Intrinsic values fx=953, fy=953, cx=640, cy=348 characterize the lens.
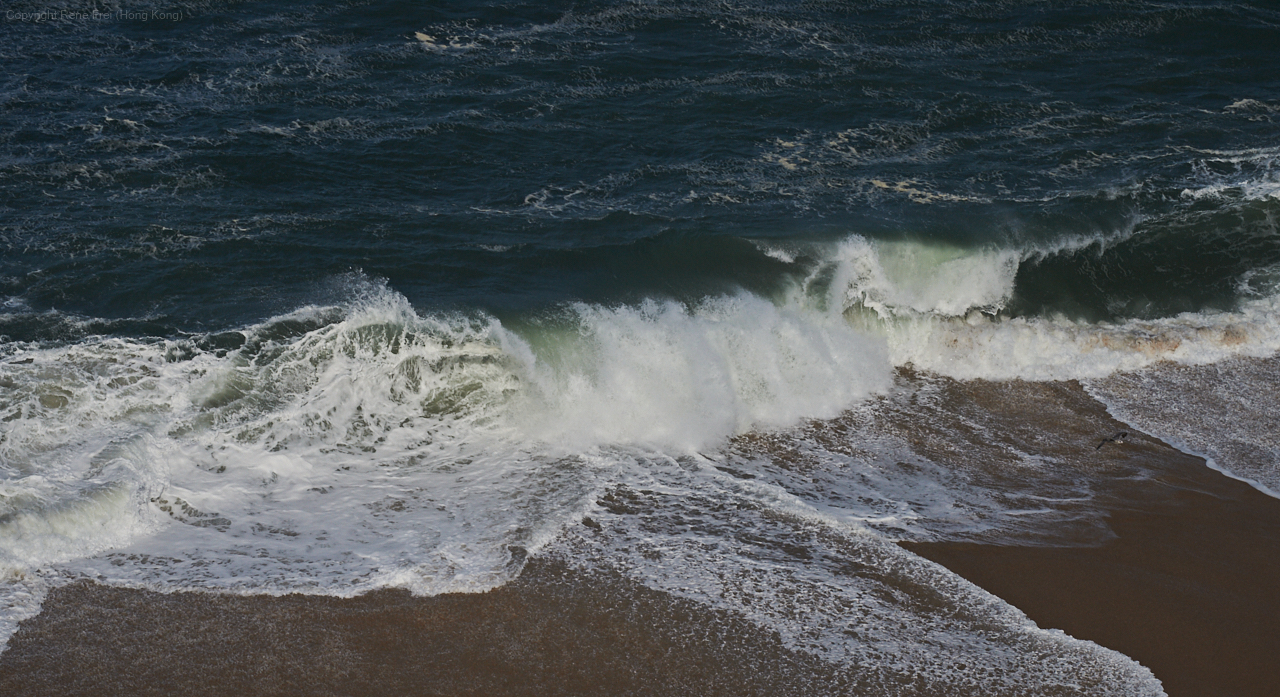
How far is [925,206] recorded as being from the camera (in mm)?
11625

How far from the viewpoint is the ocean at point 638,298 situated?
653 centimetres

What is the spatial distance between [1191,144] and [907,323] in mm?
6303

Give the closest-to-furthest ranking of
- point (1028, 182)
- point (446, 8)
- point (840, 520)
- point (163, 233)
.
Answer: point (840, 520) → point (163, 233) → point (1028, 182) → point (446, 8)

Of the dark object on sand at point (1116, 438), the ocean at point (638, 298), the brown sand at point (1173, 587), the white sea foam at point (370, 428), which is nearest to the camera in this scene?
the brown sand at point (1173, 587)

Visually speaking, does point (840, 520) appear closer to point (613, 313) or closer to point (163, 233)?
point (613, 313)

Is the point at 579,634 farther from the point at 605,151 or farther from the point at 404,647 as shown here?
the point at 605,151

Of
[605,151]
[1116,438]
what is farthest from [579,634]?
[605,151]

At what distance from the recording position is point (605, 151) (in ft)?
41.3

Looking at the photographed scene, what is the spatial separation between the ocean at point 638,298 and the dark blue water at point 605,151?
69 millimetres

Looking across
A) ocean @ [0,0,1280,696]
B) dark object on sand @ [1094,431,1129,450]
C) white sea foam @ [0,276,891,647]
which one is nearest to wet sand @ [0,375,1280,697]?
ocean @ [0,0,1280,696]

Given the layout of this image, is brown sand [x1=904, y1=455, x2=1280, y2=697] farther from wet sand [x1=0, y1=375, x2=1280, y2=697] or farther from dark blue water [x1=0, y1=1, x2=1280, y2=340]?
dark blue water [x1=0, y1=1, x2=1280, y2=340]

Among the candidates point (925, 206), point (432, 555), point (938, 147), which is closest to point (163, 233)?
point (432, 555)

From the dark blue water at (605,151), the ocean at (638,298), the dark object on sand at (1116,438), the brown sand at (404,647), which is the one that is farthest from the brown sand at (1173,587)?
the dark blue water at (605,151)

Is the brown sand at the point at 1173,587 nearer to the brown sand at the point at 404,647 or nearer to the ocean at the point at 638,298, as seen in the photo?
the ocean at the point at 638,298
